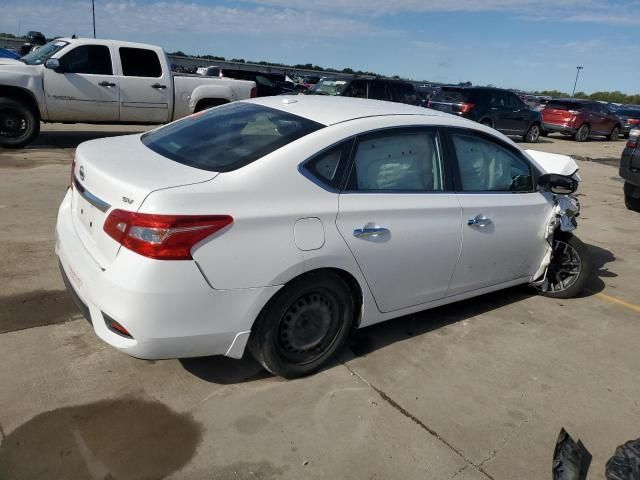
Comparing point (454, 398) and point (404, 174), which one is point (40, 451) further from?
point (404, 174)

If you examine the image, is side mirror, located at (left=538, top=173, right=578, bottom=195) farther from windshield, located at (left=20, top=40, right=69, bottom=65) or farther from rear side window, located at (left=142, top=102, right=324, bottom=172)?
windshield, located at (left=20, top=40, right=69, bottom=65)

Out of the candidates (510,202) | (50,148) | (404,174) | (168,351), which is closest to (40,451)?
(168,351)

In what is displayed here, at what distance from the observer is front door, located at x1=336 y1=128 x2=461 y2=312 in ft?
10.4

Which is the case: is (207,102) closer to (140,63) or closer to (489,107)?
(140,63)

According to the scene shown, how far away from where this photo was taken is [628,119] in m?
25.2

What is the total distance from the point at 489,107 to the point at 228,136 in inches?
583

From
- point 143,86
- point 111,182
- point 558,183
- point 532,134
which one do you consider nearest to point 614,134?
point 532,134

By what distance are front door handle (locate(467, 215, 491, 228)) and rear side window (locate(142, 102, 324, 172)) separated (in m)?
1.31

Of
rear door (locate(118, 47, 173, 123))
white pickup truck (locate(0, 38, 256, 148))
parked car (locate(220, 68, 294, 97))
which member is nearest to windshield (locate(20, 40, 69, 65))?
white pickup truck (locate(0, 38, 256, 148))

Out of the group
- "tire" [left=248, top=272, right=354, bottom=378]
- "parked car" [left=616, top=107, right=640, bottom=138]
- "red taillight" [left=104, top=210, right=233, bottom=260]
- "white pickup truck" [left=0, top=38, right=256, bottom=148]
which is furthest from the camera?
"parked car" [left=616, top=107, right=640, bottom=138]

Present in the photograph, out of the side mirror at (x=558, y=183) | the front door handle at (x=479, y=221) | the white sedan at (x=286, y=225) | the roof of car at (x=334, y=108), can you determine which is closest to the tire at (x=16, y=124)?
the white sedan at (x=286, y=225)

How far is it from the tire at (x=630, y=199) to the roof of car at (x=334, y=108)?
657cm

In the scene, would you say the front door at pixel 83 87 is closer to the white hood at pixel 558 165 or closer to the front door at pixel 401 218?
the white hood at pixel 558 165

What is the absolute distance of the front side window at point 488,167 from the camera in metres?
3.82
